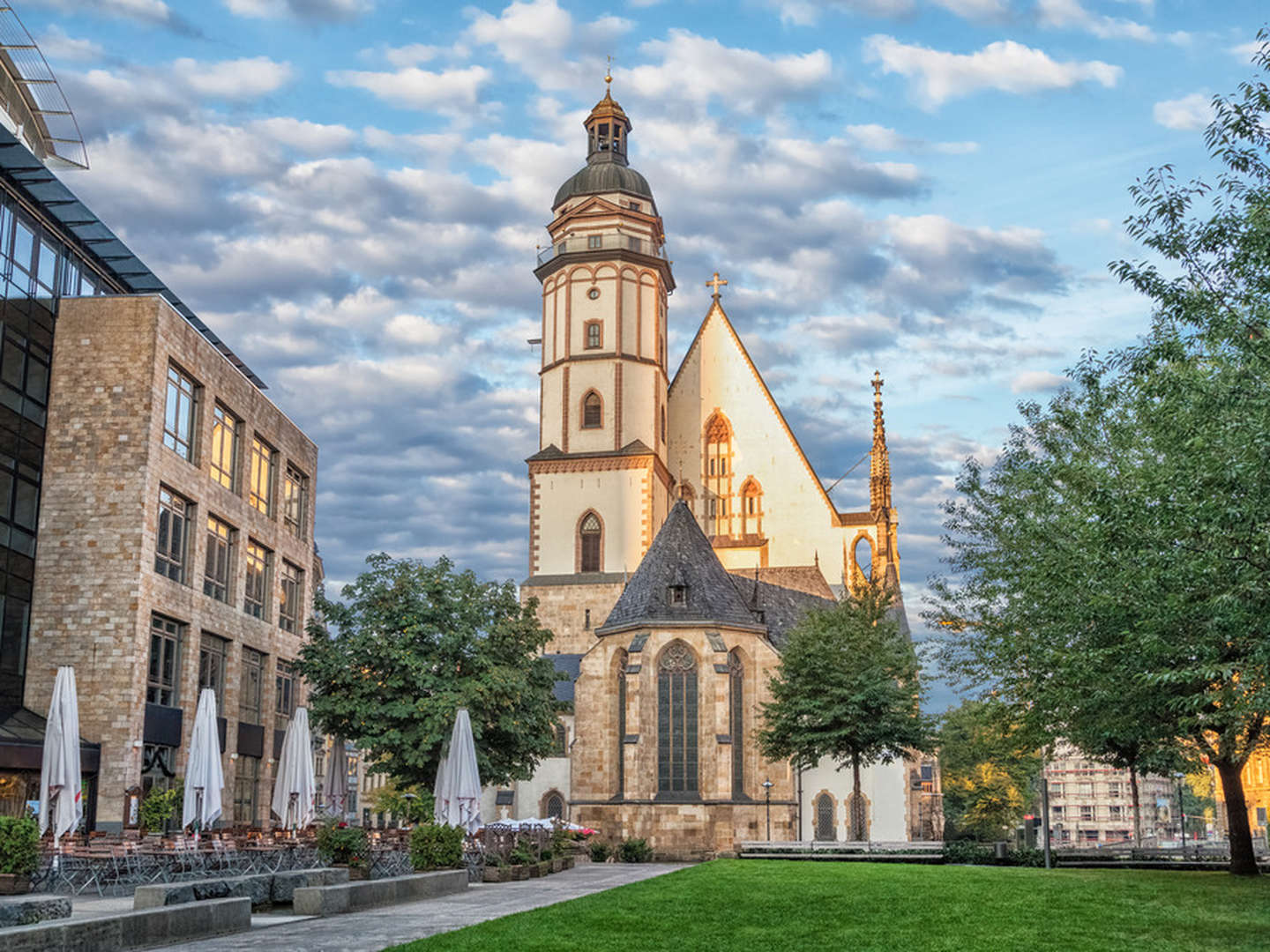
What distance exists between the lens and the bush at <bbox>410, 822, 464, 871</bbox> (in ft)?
83.9

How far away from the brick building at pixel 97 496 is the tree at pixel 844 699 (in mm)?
18292

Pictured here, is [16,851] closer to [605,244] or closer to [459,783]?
[459,783]

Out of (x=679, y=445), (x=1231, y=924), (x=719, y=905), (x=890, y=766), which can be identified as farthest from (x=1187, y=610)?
(x=679, y=445)

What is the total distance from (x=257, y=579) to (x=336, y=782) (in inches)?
430

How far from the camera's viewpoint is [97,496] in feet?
109

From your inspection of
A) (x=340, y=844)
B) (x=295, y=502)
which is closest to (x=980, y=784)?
(x=295, y=502)

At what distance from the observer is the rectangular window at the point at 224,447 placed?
39.3 meters

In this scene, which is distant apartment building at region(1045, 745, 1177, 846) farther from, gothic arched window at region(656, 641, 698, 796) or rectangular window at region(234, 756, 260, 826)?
rectangular window at region(234, 756, 260, 826)

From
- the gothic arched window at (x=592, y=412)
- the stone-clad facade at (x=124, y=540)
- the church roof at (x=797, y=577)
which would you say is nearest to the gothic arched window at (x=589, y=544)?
the gothic arched window at (x=592, y=412)

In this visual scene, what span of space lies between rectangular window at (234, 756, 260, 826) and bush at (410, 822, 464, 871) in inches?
645

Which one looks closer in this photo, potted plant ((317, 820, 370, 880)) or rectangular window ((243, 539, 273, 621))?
potted plant ((317, 820, 370, 880))

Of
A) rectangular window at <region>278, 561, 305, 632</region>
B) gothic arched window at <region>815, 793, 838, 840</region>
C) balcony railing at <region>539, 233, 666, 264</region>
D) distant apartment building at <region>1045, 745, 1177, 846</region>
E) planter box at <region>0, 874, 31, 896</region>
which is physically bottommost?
distant apartment building at <region>1045, 745, 1177, 846</region>

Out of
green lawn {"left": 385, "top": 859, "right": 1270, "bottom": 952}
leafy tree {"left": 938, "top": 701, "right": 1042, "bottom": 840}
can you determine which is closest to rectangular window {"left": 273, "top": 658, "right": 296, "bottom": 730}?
green lawn {"left": 385, "top": 859, "right": 1270, "bottom": 952}

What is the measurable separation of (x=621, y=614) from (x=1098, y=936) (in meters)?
39.7
